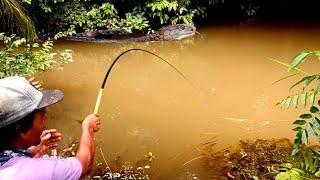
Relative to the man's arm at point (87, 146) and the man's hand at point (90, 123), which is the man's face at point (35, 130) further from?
the man's hand at point (90, 123)

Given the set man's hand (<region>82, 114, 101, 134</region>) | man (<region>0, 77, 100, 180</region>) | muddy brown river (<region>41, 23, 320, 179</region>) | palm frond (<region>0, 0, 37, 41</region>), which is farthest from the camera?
palm frond (<region>0, 0, 37, 41</region>)

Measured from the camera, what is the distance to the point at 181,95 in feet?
21.4

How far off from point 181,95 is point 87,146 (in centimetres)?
448

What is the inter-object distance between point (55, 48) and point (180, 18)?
123 inches

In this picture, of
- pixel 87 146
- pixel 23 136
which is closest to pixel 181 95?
pixel 87 146

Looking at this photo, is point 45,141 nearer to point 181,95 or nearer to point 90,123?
point 90,123

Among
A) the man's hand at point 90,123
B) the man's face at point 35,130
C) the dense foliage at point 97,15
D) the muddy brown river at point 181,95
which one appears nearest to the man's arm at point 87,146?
the man's hand at point 90,123

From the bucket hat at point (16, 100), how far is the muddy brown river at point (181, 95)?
2.84m

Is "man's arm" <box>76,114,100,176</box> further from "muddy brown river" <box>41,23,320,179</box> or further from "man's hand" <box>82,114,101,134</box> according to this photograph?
"muddy brown river" <box>41,23,320,179</box>

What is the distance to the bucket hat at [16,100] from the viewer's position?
1.69m

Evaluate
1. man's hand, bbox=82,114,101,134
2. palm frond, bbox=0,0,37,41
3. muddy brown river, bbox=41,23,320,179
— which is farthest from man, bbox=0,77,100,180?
palm frond, bbox=0,0,37,41

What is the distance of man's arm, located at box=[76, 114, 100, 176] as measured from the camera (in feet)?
6.53

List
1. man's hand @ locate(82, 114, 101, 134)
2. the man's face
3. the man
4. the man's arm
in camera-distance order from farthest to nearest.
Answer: man's hand @ locate(82, 114, 101, 134)
the man's arm
the man's face
the man

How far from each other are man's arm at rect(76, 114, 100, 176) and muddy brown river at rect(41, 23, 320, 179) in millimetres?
2276
